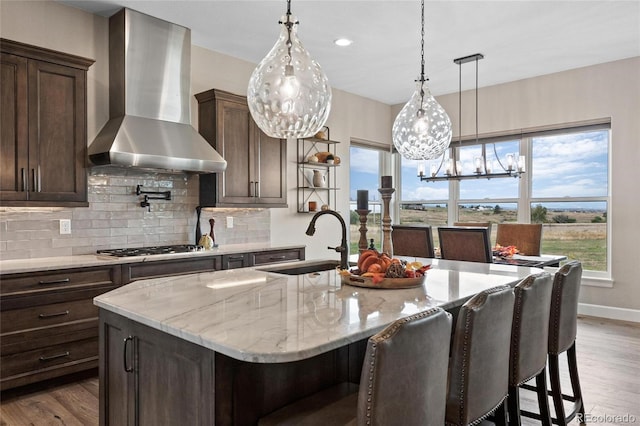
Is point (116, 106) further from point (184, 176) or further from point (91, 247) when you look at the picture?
point (91, 247)

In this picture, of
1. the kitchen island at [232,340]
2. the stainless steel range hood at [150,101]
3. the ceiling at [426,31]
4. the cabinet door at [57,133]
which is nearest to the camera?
the kitchen island at [232,340]

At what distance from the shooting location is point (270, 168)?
4.81 m

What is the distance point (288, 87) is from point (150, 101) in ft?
6.66

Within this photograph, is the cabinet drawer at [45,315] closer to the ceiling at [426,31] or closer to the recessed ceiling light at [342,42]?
the ceiling at [426,31]

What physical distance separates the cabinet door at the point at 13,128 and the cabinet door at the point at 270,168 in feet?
6.72

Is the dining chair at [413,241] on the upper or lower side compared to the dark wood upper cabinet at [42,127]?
lower

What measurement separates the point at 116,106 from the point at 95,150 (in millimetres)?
514

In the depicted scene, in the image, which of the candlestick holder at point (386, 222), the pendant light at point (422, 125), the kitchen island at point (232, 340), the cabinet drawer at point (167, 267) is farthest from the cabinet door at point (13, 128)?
the pendant light at point (422, 125)

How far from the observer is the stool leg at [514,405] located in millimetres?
1953

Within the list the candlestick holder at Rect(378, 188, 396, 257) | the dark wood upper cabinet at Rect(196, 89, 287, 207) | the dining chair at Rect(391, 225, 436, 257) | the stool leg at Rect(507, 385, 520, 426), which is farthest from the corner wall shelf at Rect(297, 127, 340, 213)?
the stool leg at Rect(507, 385, 520, 426)

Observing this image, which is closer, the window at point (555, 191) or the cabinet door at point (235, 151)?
the cabinet door at point (235, 151)

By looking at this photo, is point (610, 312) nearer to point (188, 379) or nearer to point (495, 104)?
point (495, 104)

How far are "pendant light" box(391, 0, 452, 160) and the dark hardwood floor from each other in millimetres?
1945

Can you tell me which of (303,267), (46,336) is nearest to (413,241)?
(303,267)
